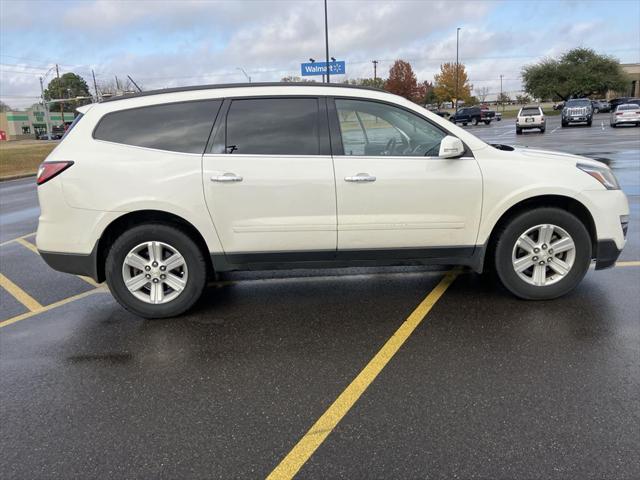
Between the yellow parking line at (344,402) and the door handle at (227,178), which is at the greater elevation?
the door handle at (227,178)

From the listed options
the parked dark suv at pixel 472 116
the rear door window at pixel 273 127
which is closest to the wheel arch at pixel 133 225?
the rear door window at pixel 273 127

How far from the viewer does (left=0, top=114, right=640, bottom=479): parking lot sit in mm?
2631

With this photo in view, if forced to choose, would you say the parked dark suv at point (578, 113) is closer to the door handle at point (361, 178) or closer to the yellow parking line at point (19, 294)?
the door handle at point (361, 178)

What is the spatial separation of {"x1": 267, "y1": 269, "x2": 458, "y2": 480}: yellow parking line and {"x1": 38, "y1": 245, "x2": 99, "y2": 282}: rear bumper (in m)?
2.41

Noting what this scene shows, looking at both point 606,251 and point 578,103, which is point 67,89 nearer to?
point 578,103

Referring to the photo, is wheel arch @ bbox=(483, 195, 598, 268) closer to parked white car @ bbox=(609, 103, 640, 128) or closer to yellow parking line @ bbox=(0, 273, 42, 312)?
yellow parking line @ bbox=(0, 273, 42, 312)

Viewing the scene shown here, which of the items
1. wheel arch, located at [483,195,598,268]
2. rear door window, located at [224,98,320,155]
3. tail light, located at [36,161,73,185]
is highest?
rear door window, located at [224,98,320,155]

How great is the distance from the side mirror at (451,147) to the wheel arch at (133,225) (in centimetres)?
208

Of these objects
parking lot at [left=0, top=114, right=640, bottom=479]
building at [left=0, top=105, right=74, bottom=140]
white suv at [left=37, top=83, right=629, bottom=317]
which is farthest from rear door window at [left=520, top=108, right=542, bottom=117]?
building at [left=0, top=105, right=74, bottom=140]

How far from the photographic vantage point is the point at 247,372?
356cm

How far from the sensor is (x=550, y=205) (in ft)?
14.8

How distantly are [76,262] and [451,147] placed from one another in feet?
10.4

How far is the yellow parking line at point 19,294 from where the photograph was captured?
504 cm

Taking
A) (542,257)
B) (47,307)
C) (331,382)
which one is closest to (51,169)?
(47,307)
